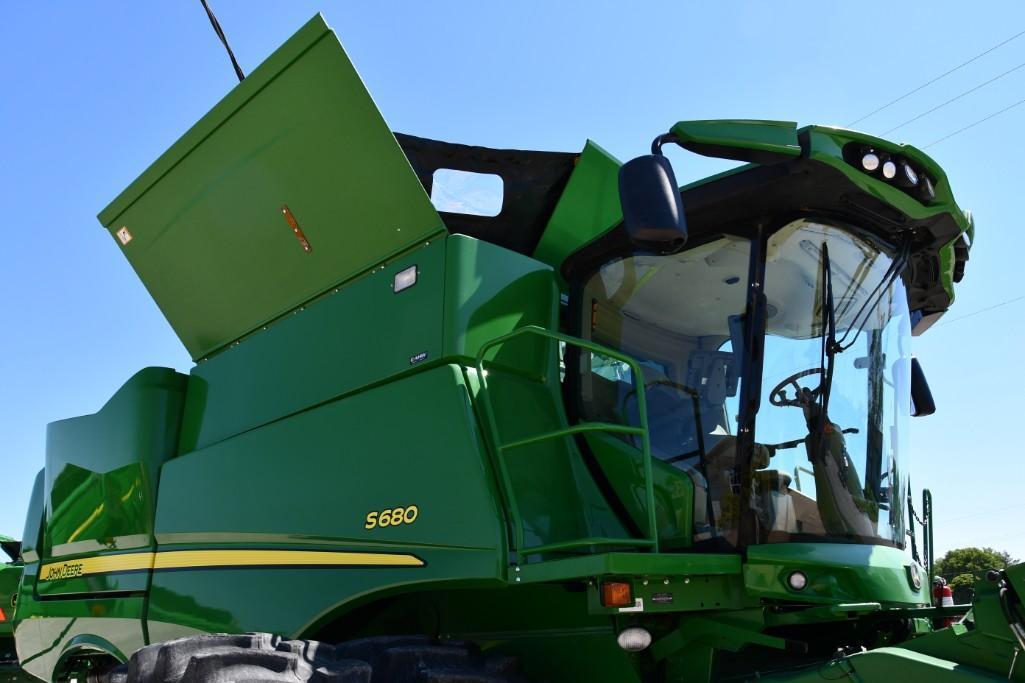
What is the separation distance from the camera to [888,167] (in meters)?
3.52

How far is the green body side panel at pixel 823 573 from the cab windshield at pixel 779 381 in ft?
0.21

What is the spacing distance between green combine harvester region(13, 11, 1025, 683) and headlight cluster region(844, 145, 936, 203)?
1 centimetres

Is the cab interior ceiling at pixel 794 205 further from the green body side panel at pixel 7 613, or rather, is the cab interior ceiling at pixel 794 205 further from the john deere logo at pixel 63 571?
the green body side panel at pixel 7 613

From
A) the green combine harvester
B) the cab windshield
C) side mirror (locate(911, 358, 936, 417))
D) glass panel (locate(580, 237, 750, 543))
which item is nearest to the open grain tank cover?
the green combine harvester

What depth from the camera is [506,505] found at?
333 cm

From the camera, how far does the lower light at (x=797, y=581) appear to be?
124 inches

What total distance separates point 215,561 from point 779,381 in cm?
274

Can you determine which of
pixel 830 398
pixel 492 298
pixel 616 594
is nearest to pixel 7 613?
pixel 492 298

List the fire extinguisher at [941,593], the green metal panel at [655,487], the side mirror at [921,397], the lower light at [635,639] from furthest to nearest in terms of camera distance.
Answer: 1. the side mirror at [921,397]
2. the fire extinguisher at [941,593]
3. the green metal panel at [655,487]
4. the lower light at [635,639]

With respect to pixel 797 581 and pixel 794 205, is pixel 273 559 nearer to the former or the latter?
pixel 797 581

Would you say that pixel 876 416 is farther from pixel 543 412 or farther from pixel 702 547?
pixel 543 412

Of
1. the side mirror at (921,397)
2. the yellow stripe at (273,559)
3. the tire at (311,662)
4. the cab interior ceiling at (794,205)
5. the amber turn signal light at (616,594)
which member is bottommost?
the tire at (311,662)

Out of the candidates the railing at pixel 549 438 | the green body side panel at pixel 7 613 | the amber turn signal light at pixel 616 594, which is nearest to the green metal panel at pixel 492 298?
the railing at pixel 549 438

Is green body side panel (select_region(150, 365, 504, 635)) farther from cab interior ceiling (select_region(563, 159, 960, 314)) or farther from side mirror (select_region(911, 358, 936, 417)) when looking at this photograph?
side mirror (select_region(911, 358, 936, 417))
